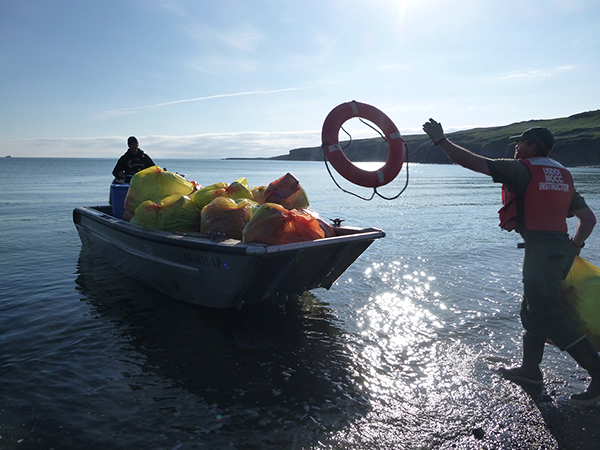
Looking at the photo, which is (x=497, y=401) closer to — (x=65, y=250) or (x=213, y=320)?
(x=213, y=320)

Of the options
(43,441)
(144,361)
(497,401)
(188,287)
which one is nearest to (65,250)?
(188,287)

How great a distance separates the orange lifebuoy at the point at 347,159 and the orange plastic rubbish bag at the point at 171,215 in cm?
210

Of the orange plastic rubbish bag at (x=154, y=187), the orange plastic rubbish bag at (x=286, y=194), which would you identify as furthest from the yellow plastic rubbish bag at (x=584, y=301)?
the orange plastic rubbish bag at (x=154, y=187)

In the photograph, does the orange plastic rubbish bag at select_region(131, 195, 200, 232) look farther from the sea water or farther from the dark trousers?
the dark trousers

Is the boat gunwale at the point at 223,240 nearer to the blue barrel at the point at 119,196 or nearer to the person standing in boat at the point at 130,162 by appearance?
the blue barrel at the point at 119,196

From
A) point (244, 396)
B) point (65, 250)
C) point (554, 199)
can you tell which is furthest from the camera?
point (65, 250)

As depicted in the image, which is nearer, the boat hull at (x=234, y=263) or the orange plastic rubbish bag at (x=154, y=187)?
the boat hull at (x=234, y=263)

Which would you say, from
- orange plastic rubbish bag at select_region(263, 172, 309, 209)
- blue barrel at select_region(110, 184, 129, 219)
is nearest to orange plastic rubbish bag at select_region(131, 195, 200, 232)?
orange plastic rubbish bag at select_region(263, 172, 309, 209)

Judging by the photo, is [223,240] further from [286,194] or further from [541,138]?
[541,138]

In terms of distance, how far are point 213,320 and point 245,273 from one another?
4.18 feet

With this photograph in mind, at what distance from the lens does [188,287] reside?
5539mm

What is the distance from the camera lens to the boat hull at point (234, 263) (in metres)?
4.55

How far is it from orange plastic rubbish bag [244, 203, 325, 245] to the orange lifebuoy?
103 cm

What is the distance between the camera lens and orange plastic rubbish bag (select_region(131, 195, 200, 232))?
5.72 m
